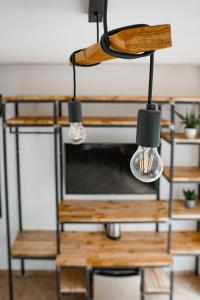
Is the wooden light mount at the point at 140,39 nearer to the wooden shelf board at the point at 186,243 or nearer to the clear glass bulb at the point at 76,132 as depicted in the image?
the clear glass bulb at the point at 76,132

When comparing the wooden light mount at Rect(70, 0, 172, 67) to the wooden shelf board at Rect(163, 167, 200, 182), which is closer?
the wooden light mount at Rect(70, 0, 172, 67)

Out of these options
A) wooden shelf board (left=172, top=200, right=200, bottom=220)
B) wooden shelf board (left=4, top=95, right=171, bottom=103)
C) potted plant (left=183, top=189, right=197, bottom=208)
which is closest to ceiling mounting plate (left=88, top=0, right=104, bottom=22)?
wooden shelf board (left=4, top=95, right=171, bottom=103)

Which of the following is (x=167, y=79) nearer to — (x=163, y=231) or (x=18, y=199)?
(x=163, y=231)

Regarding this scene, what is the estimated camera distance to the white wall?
10.3 feet

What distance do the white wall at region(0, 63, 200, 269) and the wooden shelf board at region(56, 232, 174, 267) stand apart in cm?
51

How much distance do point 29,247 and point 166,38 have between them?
287cm

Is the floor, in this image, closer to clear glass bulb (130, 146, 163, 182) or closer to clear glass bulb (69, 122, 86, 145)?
clear glass bulb (69, 122, 86, 145)

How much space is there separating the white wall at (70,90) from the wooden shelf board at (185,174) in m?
0.14

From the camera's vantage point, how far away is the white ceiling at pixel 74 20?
1092 millimetres

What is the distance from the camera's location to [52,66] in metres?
3.11

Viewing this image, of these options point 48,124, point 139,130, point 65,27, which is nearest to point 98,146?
point 48,124

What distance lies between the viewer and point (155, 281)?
117 inches

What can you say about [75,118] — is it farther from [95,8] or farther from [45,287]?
[45,287]

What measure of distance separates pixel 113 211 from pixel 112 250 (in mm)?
367
